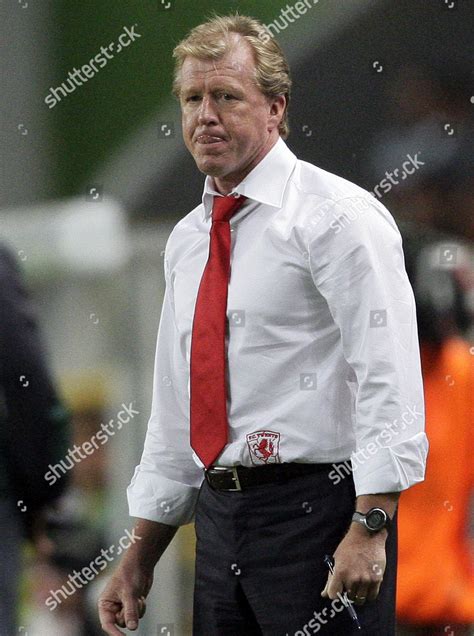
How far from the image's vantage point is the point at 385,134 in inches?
80.7

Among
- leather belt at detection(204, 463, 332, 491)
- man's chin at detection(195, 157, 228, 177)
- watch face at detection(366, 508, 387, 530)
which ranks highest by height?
man's chin at detection(195, 157, 228, 177)

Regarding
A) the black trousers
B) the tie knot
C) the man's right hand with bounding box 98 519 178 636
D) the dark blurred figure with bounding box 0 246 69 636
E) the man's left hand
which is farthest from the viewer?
the dark blurred figure with bounding box 0 246 69 636

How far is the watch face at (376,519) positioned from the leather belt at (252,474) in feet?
0.37

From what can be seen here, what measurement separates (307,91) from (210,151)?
0.59 m

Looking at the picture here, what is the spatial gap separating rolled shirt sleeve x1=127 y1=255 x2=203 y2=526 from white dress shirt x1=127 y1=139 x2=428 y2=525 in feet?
0.28

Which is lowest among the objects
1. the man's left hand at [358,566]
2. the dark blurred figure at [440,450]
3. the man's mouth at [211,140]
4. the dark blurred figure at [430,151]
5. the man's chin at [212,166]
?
the dark blurred figure at [440,450]

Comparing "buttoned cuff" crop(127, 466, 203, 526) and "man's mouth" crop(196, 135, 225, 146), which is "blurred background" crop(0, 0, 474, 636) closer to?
"buttoned cuff" crop(127, 466, 203, 526)

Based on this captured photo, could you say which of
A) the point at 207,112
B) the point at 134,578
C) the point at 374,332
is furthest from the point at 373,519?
the point at 207,112

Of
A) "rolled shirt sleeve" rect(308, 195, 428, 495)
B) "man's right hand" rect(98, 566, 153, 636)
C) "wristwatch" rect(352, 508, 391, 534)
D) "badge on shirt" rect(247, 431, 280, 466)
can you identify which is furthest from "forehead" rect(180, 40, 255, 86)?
"man's right hand" rect(98, 566, 153, 636)

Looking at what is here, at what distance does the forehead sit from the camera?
1518 mm

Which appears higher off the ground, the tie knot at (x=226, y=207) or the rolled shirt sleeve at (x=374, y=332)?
the tie knot at (x=226, y=207)

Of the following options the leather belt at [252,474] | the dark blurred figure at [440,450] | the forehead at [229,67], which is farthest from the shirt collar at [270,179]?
the dark blurred figure at [440,450]

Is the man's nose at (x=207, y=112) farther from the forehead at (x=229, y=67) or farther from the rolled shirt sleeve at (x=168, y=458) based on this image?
the rolled shirt sleeve at (x=168, y=458)

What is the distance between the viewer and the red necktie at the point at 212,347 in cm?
149
